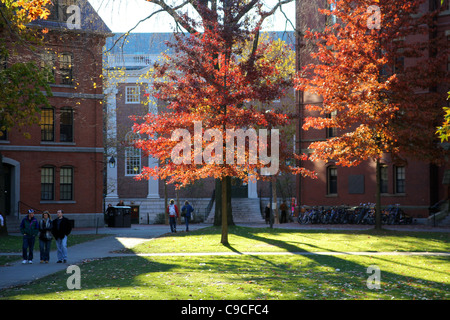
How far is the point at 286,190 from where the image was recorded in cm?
5194

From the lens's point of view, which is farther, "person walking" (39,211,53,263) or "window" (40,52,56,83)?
"person walking" (39,211,53,263)

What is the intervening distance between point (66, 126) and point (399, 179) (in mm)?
20175

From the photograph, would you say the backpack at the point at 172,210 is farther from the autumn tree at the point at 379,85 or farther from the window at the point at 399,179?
the window at the point at 399,179

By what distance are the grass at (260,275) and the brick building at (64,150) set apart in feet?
52.1

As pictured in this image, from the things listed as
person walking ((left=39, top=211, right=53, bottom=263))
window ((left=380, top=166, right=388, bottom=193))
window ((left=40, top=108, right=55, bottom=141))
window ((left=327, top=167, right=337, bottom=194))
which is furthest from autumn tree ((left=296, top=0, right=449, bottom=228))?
window ((left=40, top=108, right=55, bottom=141))

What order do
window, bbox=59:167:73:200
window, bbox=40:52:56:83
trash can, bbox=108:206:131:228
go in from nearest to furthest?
1. window, bbox=40:52:56:83
2. window, bbox=59:167:73:200
3. trash can, bbox=108:206:131:228

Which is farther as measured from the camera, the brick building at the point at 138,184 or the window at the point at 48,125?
the brick building at the point at 138,184

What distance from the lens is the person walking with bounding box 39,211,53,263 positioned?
1789cm

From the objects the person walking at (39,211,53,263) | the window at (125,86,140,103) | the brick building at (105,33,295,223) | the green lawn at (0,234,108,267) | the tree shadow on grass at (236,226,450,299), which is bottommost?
the green lawn at (0,234,108,267)

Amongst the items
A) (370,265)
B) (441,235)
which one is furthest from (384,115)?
(370,265)

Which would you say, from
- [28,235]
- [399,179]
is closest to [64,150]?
[28,235]

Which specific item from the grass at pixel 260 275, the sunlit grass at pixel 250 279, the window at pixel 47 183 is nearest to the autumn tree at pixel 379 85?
the grass at pixel 260 275

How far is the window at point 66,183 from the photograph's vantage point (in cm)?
3662

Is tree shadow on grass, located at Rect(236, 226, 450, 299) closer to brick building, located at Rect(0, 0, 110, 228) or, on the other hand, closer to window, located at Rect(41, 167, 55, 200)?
brick building, located at Rect(0, 0, 110, 228)
